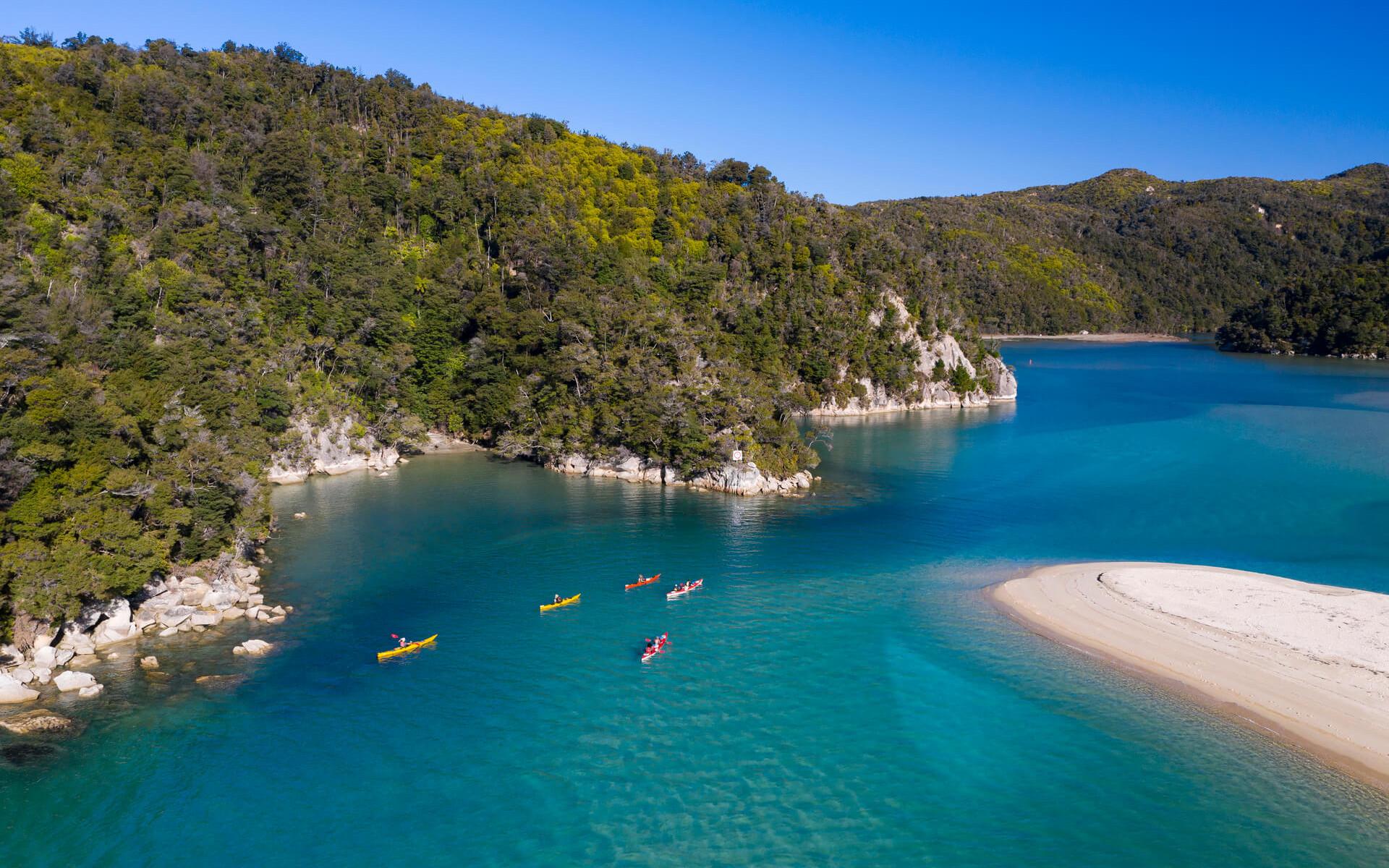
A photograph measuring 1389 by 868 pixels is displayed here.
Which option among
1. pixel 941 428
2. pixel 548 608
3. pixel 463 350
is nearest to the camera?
pixel 548 608

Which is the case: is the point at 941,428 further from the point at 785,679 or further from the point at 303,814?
the point at 303,814

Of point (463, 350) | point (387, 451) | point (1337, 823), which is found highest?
point (463, 350)

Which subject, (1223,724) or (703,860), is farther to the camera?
(1223,724)

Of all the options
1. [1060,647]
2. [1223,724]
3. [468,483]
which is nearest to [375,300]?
[468,483]

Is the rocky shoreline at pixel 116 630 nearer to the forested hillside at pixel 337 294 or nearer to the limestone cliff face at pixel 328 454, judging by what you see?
the forested hillside at pixel 337 294

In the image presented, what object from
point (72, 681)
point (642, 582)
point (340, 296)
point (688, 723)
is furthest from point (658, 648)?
point (340, 296)

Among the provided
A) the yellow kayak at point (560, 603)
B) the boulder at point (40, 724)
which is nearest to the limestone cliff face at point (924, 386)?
the yellow kayak at point (560, 603)

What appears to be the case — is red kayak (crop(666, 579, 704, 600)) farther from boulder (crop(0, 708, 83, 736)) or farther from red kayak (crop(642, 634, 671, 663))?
boulder (crop(0, 708, 83, 736))
